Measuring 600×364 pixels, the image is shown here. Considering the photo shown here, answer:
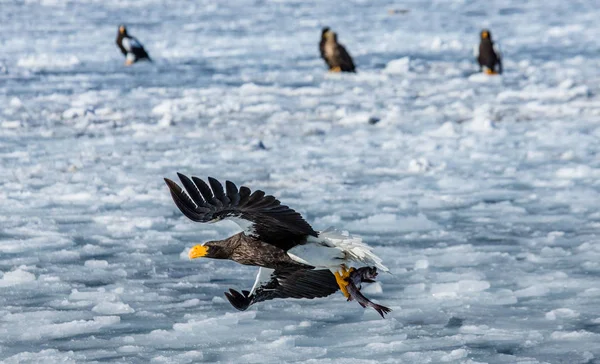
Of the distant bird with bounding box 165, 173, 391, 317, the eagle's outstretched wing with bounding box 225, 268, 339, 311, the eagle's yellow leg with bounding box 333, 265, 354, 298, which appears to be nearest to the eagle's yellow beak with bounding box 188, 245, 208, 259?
the distant bird with bounding box 165, 173, 391, 317

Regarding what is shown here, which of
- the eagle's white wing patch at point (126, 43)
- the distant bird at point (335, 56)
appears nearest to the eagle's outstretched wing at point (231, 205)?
the distant bird at point (335, 56)

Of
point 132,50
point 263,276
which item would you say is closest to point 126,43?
point 132,50

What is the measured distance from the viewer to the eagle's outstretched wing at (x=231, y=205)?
3.85 meters

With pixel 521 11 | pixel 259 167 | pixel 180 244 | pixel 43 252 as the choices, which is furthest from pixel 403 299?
pixel 521 11

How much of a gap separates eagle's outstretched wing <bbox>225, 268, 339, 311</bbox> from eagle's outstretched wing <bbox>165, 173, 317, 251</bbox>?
432 mm

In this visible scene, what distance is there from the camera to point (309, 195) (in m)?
7.59

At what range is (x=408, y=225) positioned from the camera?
22.3 ft

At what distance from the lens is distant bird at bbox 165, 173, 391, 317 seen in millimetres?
3881

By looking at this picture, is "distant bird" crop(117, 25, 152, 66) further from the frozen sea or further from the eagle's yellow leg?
the eagle's yellow leg

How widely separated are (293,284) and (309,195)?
3154 millimetres

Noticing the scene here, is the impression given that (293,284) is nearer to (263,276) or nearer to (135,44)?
(263,276)

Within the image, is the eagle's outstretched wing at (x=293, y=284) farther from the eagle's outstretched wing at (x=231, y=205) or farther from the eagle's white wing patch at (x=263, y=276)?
the eagle's outstretched wing at (x=231, y=205)

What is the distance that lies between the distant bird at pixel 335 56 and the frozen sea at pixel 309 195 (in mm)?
209

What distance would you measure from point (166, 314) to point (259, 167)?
365 cm
